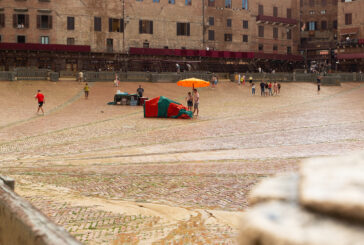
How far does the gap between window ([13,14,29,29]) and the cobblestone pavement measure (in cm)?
3069

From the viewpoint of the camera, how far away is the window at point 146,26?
59781mm

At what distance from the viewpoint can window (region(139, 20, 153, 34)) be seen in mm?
59781

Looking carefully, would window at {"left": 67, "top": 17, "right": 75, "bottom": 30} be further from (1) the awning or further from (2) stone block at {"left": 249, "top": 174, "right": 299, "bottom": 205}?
(2) stone block at {"left": 249, "top": 174, "right": 299, "bottom": 205}

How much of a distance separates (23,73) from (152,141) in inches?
1329

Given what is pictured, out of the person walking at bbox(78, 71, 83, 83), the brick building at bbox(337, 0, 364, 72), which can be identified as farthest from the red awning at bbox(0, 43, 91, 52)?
the brick building at bbox(337, 0, 364, 72)

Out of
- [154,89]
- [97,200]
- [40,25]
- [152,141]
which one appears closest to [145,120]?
[152,141]

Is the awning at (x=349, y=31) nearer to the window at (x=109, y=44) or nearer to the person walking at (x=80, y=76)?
the window at (x=109, y=44)

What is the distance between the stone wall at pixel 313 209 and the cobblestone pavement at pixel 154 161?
4848 mm

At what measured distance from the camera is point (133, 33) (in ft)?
195

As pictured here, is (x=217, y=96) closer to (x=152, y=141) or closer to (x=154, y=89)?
(x=154, y=89)

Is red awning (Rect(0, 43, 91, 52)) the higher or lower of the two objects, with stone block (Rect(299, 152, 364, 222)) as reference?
higher

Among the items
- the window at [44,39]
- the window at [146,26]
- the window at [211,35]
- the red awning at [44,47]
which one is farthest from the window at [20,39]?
the window at [211,35]

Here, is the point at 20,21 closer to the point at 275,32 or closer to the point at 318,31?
the point at 275,32

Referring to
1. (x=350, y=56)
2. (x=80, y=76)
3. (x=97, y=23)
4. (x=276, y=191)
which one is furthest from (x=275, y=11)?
(x=276, y=191)
